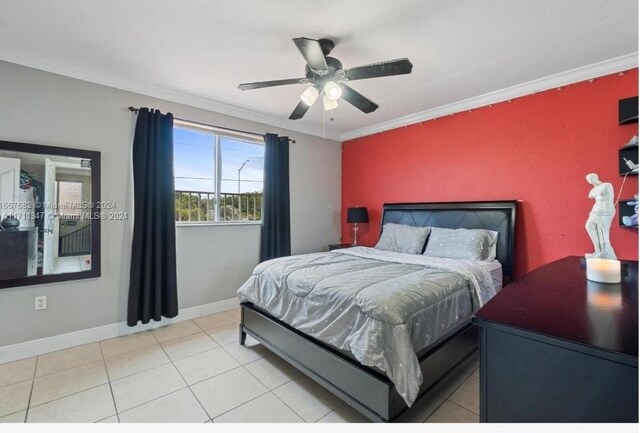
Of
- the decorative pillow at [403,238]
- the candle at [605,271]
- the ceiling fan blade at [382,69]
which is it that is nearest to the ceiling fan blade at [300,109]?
the ceiling fan blade at [382,69]

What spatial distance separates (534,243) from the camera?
3021mm

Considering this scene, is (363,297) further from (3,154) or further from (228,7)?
(3,154)

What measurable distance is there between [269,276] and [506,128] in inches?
115

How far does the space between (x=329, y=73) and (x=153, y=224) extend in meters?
2.27

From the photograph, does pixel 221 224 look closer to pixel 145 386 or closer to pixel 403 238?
pixel 145 386

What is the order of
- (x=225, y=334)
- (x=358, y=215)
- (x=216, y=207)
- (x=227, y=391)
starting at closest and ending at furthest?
(x=227, y=391) < (x=225, y=334) < (x=216, y=207) < (x=358, y=215)

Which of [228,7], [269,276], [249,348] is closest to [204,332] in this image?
[249,348]

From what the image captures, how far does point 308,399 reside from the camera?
6.46 ft

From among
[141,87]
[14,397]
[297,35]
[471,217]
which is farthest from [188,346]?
[471,217]

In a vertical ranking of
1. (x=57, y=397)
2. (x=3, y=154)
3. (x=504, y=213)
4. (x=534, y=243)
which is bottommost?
(x=57, y=397)

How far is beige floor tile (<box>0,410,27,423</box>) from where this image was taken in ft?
5.73

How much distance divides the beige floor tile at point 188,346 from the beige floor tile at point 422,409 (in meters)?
1.77

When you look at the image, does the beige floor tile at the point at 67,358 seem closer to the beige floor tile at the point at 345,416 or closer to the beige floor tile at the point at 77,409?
the beige floor tile at the point at 77,409

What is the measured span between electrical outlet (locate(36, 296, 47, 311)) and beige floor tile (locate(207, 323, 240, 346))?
140 centimetres
